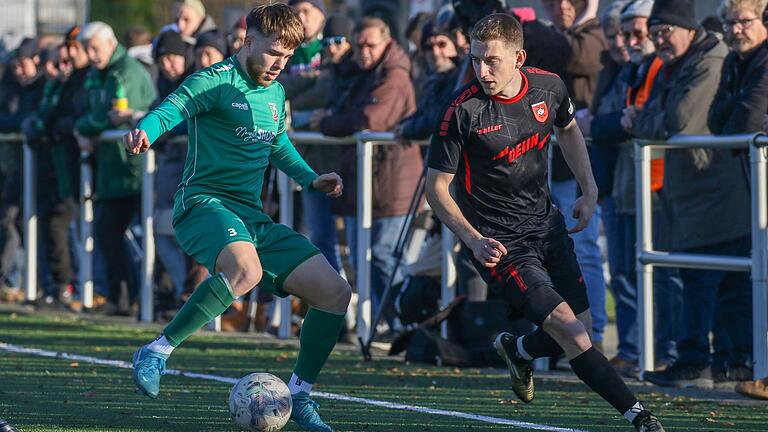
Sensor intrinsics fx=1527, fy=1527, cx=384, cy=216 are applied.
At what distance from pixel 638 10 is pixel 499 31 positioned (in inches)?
111

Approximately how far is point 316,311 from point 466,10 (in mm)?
3597

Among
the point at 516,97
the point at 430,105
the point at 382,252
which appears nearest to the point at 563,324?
the point at 516,97

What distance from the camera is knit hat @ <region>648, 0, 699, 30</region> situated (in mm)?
9258

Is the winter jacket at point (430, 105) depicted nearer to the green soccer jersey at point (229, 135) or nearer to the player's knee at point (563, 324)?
the green soccer jersey at point (229, 135)

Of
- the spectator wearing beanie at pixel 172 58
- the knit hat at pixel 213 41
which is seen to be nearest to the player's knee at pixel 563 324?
the knit hat at pixel 213 41

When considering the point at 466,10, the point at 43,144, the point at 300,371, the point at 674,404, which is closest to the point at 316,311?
the point at 300,371

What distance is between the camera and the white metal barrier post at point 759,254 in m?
8.49

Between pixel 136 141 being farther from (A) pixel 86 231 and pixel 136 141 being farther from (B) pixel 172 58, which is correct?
(A) pixel 86 231

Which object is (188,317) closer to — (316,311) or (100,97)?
(316,311)

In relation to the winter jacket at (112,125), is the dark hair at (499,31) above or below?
above

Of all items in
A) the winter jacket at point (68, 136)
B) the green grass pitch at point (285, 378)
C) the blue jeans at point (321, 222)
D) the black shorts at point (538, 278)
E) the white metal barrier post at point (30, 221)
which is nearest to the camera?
the black shorts at point (538, 278)

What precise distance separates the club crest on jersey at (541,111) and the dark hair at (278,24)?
1181 millimetres

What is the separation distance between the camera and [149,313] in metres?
12.9

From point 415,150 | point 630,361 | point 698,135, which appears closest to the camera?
point 698,135
